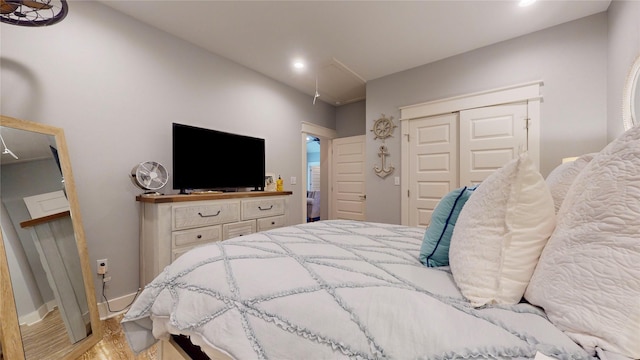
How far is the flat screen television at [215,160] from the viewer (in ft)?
8.05

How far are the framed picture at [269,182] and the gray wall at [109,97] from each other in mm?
834

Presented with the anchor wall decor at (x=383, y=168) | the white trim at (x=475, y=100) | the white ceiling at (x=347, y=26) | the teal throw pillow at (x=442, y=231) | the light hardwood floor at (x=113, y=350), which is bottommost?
the light hardwood floor at (x=113, y=350)

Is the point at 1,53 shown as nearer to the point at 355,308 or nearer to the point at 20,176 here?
the point at 20,176

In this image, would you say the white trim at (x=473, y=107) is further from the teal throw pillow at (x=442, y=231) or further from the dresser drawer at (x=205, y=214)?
the dresser drawer at (x=205, y=214)

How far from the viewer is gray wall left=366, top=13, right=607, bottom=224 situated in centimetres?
227

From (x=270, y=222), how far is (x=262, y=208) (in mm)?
225

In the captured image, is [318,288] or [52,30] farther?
[52,30]

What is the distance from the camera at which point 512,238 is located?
2.15 feet

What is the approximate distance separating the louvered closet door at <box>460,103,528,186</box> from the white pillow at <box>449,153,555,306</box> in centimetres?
247

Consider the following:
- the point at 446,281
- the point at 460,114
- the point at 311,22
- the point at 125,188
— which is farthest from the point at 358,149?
the point at 446,281

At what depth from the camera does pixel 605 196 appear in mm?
521

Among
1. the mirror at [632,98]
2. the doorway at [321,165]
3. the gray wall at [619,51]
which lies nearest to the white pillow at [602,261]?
the mirror at [632,98]

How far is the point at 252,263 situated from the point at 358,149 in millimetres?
3724

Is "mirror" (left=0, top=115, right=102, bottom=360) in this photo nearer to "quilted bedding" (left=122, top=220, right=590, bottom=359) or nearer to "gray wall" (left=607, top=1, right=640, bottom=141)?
"quilted bedding" (left=122, top=220, right=590, bottom=359)
